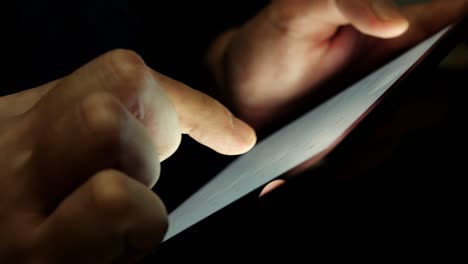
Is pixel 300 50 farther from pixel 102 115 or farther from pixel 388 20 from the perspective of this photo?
pixel 102 115

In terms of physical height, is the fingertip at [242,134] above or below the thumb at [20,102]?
below

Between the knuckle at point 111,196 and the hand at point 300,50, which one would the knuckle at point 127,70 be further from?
the hand at point 300,50

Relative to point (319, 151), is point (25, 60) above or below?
above

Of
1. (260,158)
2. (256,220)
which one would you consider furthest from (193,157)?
(260,158)

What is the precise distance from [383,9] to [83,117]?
38cm

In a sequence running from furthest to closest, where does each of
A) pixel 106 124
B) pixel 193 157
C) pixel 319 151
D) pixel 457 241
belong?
pixel 193 157 → pixel 457 241 → pixel 319 151 → pixel 106 124

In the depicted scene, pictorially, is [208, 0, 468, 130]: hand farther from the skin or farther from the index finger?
the index finger

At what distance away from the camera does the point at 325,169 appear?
583 mm

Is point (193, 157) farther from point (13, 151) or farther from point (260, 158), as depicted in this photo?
point (13, 151)

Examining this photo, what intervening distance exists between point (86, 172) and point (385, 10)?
395 millimetres

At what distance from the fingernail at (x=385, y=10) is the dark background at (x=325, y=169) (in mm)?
89

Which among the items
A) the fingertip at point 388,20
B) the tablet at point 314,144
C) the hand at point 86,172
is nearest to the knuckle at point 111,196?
the hand at point 86,172

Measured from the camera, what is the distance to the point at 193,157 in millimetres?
905

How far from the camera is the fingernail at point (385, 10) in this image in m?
0.52
